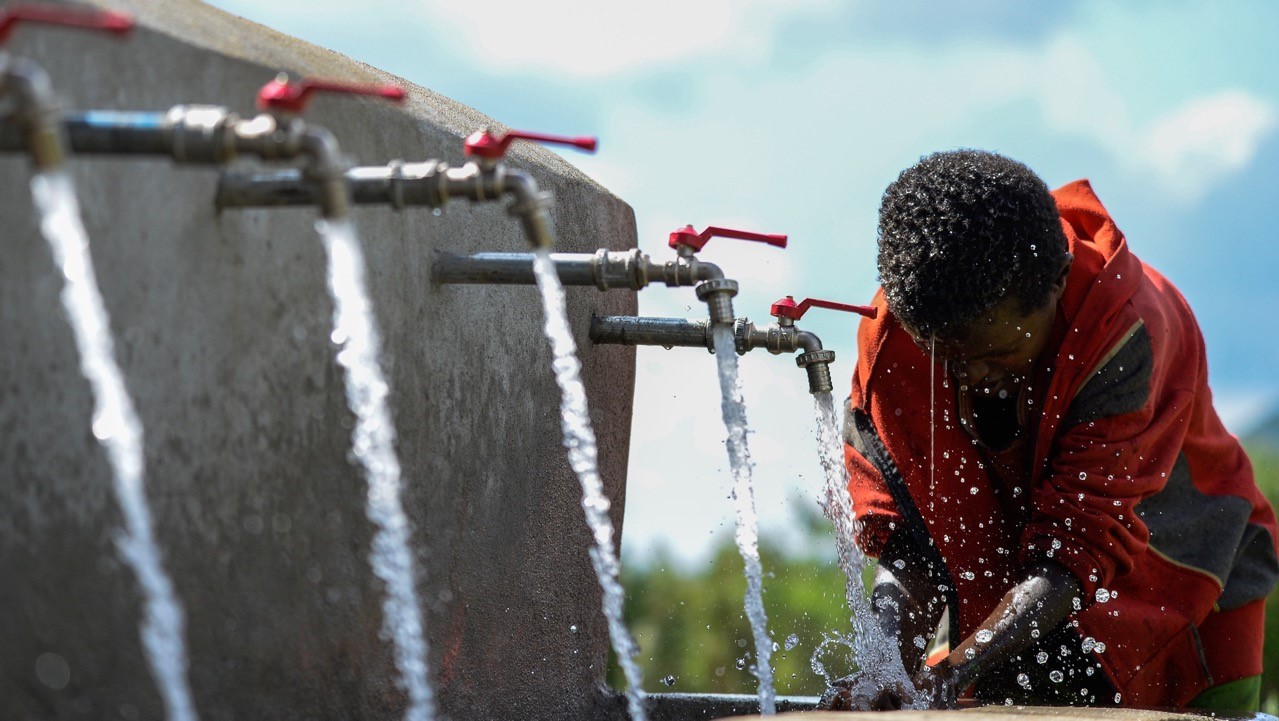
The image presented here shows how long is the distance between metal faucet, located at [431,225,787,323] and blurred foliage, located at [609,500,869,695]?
7.01 meters

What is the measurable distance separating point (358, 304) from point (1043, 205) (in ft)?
4.32

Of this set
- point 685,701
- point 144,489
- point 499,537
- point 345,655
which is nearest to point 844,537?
point 685,701

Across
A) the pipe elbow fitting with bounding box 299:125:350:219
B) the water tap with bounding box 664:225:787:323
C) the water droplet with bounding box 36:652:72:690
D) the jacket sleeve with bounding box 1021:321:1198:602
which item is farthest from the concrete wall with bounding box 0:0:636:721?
the jacket sleeve with bounding box 1021:321:1198:602

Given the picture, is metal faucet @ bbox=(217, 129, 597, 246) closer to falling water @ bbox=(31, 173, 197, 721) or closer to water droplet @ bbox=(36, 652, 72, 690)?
falling water @ bbox=(31, 173, 197, 721)

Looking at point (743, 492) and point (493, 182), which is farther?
point (743, 492)

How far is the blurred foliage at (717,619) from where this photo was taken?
A: 9.45 m

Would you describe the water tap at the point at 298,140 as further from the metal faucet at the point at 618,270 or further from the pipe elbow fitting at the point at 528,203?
the metal faucet at the point at 618,270

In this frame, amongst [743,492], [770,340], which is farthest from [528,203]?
[770,340]

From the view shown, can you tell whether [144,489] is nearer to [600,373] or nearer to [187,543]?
[187,543]

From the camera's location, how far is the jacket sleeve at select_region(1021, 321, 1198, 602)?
223 cm

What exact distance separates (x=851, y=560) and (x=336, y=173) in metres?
1.46

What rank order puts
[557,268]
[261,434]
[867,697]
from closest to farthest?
1. [261,434]
2. [557,268]
3. [867,697]

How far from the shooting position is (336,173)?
132 cm

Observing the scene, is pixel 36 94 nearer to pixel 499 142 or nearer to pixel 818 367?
pixel 499 142
